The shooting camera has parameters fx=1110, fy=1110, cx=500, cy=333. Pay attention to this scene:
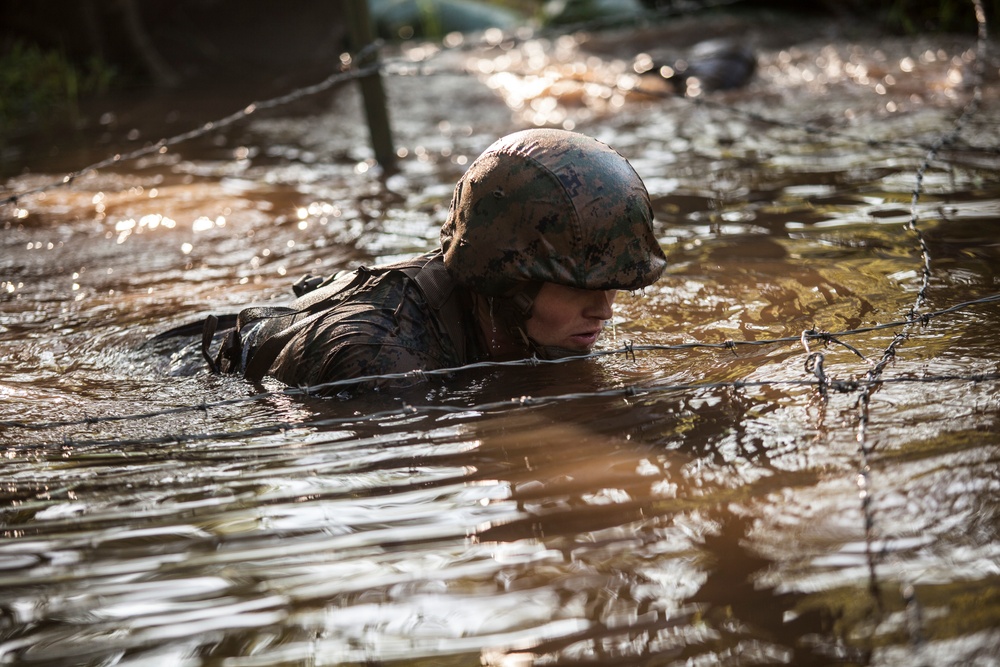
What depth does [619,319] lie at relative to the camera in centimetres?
409

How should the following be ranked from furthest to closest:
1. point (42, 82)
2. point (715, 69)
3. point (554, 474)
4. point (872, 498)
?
point (42, 82) → point (715, 69) → point (554, 474) → point (872, 498)

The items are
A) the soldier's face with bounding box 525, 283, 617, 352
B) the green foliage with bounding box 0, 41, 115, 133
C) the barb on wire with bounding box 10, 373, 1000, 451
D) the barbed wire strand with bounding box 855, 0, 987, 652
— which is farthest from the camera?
the green foliage with bounding box 0, 41, 115, 133

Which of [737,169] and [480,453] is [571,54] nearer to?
[737,169]

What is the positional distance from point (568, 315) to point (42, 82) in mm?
9118

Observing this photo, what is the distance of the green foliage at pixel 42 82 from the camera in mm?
10203

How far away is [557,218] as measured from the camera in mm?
3064

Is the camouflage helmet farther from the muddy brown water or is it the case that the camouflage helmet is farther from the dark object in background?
the dark object in background

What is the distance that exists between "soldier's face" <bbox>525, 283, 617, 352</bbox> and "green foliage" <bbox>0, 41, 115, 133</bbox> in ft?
26.0

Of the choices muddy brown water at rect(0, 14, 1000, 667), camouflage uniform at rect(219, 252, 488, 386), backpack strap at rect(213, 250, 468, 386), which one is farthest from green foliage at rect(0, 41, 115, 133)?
camouflage uniform at rect(219, 252, 488, 386)

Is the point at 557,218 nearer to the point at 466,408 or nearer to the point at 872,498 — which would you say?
the point at 466,408

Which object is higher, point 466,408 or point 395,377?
point 395,377

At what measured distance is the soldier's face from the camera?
324 centimetres

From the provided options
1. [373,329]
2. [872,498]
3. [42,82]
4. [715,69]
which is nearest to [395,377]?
[373,329]

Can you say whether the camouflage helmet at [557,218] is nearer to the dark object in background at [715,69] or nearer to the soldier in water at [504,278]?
the soldier in water at [504,278]
